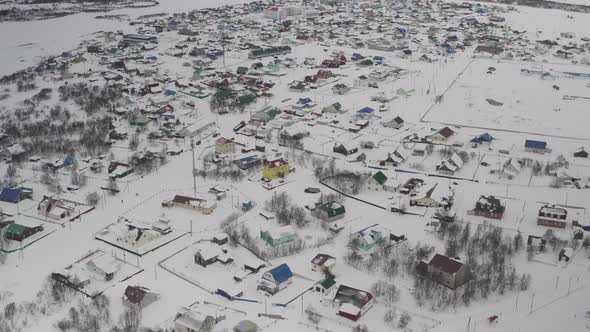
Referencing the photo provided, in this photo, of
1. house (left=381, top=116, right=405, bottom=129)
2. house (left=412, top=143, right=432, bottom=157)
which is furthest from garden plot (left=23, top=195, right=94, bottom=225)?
house (left=381, top=116, right=405, bottom=129)

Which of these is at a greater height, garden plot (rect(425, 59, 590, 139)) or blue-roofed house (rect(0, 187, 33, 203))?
garden plot (rect(425, 59, 590, 139))

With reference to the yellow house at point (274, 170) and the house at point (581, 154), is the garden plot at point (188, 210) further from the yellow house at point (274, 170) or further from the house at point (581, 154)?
the house at point (581, 154)

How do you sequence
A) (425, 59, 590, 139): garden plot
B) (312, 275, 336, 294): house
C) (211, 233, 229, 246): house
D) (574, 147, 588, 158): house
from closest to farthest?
(312, 275, 336, 294): house
(211, 233, 229, 246): house
(574, 147, 588, 158): house
(425, 59, 590, 139): garden plot

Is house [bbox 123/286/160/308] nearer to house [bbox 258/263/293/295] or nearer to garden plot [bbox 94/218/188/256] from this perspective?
garden plot [bbox 94/218/188/256]

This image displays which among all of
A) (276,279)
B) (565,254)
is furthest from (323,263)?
(565,254)

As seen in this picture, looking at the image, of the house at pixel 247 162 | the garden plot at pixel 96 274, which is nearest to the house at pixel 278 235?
the garden plot at pixel 96 274

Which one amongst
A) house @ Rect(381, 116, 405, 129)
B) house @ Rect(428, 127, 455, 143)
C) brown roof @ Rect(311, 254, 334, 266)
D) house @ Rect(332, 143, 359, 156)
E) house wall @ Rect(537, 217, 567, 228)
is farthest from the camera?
house @ Rect(381, 116, 405, 129)

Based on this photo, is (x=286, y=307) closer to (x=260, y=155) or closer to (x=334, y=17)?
(x=260, y=155)

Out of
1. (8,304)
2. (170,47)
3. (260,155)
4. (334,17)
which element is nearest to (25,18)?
(170,47)
